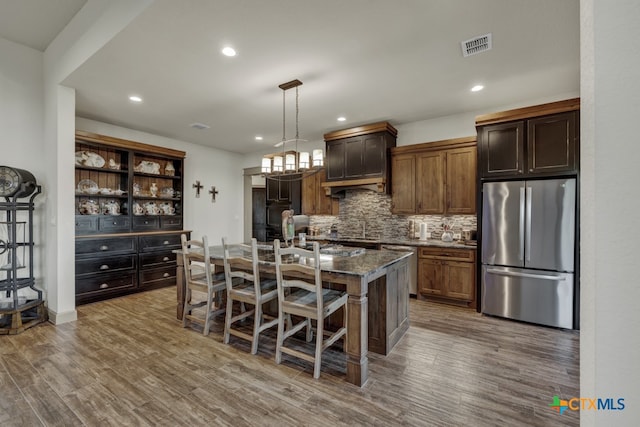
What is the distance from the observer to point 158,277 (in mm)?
4945

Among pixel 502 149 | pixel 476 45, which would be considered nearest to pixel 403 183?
pixel 502 149

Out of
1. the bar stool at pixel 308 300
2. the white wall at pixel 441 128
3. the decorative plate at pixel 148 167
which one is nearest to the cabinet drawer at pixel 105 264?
the decorative plate at pixel 148 167

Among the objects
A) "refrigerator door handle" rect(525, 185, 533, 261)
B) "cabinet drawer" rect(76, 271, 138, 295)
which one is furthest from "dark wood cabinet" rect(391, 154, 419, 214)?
"cabinet drawer" rect(76, 271, 138, 295)

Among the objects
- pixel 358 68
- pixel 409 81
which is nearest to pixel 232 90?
pixel 358 68

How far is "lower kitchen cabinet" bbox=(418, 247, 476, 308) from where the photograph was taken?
153 inches

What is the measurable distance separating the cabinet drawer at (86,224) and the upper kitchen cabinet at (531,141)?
19.1ft

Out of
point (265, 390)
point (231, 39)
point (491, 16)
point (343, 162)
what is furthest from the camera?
point (343, 162)

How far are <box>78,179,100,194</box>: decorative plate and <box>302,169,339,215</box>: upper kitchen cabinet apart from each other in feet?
11.8

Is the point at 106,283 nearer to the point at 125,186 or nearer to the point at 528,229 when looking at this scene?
the point at 125,186

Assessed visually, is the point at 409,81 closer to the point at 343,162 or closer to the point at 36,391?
the point at 343,162

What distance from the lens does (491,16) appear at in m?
2.25

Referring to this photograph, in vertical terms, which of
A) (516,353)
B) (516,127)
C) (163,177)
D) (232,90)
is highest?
(232,90)

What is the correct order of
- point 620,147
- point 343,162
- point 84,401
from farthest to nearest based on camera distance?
point 343,162 < point 84,401 < point 620,147

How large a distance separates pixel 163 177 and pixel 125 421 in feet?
14.8
